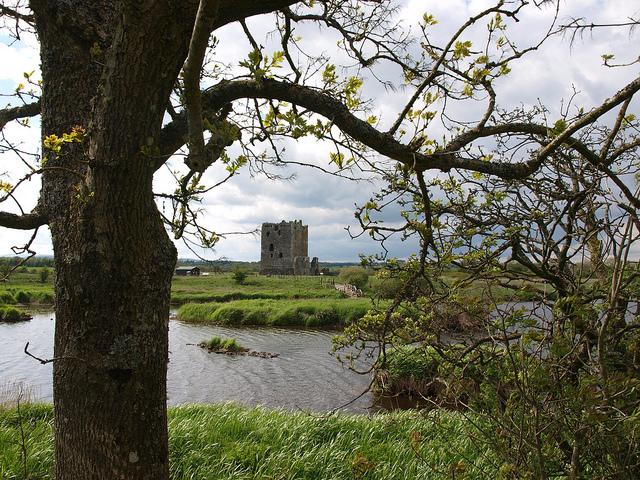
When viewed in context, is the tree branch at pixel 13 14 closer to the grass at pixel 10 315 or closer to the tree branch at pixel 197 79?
the tree branch at pixel 197 79

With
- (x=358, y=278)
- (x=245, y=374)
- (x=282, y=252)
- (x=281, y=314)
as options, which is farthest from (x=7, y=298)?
(x=282, y=252)

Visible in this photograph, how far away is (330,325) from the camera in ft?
83.1

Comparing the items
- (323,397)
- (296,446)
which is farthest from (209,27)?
(323,397)

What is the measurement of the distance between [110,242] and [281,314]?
2415 cm

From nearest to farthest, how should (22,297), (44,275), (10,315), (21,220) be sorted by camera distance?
(21,220)
(10,315)
(22,297)
(44,275)

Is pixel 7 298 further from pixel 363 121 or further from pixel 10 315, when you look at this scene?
pixel 363 121

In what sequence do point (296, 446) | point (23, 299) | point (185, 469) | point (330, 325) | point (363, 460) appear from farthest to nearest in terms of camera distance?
point (23, 299) < point (330, 325) < point (296, 446) < point (185, 469) < point (363, 460)

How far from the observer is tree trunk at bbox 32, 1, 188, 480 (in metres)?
2.01

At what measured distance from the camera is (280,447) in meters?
5.66

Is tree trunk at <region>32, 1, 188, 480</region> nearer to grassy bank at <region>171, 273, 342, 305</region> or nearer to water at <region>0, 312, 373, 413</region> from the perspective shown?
water at <region>0, 312, 373, 413</region>

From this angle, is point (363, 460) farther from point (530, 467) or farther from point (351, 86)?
point (351, 86)

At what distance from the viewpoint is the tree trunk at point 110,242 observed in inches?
79.2

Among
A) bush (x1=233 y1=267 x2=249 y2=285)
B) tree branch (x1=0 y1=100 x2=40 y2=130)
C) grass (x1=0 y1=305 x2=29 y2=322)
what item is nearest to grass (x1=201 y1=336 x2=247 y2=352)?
grass (x1=0 y1=305 x2=29 y2=322)

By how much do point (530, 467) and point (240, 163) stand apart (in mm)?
2011
